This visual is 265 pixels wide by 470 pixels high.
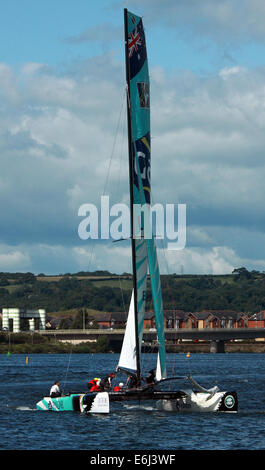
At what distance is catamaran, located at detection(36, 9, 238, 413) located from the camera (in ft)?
161

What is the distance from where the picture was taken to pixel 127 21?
49.8 m

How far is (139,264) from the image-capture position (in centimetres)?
4981

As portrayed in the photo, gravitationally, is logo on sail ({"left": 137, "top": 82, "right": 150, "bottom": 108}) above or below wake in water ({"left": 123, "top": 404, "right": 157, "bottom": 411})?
above

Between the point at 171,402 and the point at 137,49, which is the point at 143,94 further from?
the point at 171,402

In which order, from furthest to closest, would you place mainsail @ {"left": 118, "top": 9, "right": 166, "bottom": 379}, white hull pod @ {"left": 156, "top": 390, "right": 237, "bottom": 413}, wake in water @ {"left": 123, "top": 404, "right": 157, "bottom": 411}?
wake in water @ {"left": 123, "top": 404, "right": 157, "bottom": 411}
mainsail @ {"left": 118, "top": 9, "right": 166, "bottom": 379}
white hull pod @ {"left": 156, "top": 390, "right": 237, "bottom": 413}

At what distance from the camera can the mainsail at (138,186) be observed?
49562 millimetres

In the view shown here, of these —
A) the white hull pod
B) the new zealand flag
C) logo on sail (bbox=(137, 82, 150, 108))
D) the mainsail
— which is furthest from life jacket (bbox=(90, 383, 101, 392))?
the new zealand flag

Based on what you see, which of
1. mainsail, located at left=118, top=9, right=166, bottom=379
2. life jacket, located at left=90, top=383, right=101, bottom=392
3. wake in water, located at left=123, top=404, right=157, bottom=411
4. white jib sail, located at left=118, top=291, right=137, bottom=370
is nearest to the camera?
white jib sail, located at left=118, top=291, right=137, bottom=370

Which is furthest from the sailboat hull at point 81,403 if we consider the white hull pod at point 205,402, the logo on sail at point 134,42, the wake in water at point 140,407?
the logo on sail at point 134,42

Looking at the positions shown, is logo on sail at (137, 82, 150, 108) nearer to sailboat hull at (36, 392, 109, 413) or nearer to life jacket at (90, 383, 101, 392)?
life jacket at (90, 383, 101, 392)

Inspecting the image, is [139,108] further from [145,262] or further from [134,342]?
[134,342]

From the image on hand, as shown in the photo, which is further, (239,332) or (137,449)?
(239,332)
